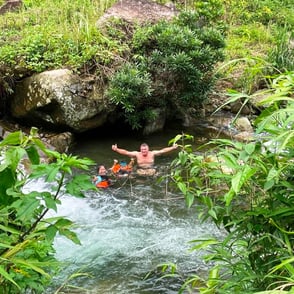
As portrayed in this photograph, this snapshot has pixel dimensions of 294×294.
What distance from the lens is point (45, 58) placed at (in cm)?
762

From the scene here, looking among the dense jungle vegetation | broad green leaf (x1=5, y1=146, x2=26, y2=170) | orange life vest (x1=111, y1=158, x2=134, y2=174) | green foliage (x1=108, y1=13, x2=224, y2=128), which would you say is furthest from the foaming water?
broad green leaf (x1=5, y1=146, x2=26, y2=170)

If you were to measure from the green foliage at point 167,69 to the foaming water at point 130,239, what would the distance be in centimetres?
160

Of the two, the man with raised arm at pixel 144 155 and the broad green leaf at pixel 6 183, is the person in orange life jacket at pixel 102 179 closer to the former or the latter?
the man with raised arm at pixel 144 155

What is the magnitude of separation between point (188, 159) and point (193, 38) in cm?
578

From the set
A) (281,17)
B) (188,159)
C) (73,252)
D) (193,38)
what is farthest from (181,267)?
(281,17)

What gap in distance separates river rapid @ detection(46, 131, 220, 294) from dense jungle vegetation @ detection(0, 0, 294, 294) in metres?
0.21

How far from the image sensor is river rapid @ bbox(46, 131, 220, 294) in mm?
4102

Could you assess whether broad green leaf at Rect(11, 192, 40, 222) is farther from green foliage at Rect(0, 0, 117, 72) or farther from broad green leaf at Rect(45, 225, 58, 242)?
green foliage at Rect(0, 0, 117, 72)

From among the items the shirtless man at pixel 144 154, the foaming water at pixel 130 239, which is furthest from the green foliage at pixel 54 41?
the foaming water at pixel 130 239

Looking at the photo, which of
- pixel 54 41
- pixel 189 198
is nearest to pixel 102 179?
pixel 54 41

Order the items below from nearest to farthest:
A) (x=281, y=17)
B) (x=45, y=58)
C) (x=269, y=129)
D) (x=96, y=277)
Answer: (x=269, y=129)
(x=96, y=277)
(x=45, y=58)
(x=281, y=17)

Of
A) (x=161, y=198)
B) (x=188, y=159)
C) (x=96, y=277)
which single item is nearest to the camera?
(x=188, y=159)

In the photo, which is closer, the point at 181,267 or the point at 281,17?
the point at 181,267

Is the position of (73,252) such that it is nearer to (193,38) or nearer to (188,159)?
(188,159)
